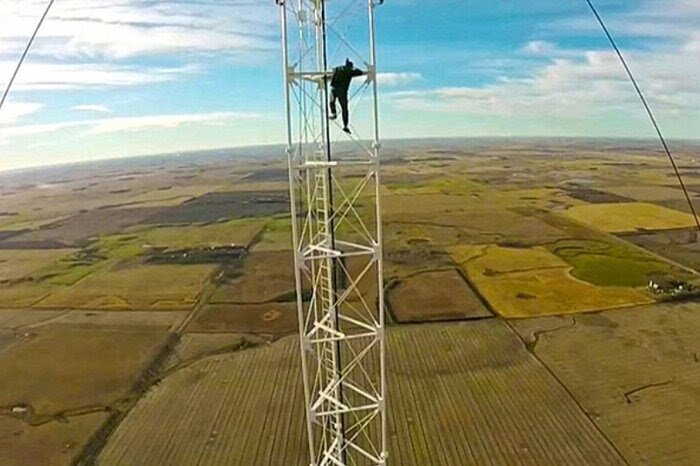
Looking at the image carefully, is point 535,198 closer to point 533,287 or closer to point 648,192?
point 648,192

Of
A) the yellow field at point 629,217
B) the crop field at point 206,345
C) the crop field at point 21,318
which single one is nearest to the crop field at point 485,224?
the yellow field at point 629,217

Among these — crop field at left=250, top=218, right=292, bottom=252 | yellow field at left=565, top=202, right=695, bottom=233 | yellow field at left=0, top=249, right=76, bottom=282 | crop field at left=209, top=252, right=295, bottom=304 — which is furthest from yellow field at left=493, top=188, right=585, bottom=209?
yellow field at left=0, top=249, right=76, bottom=282

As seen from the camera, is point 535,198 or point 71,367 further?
point 535,198

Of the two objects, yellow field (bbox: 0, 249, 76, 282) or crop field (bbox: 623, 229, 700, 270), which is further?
yellow field (bbox: 0, 249, 76, 282)

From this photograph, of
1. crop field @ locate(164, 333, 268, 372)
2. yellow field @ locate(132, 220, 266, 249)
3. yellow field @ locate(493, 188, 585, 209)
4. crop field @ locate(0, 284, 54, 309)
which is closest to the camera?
crop field @ locate(164, 333, 268, 372)

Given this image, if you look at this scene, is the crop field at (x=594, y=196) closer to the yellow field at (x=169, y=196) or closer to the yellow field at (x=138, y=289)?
the yellow field at (x=138, y=289)

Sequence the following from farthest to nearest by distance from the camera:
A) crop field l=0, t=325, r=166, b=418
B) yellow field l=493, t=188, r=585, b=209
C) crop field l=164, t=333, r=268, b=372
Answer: yellow field l=493, t=188, r=585, b=209 → crop field l=164, t=333, r=268, b=372 → crop field l=0, t=325, r=166, b=418

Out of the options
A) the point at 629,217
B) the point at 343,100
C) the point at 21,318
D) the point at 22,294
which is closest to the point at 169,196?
the point at 22,294

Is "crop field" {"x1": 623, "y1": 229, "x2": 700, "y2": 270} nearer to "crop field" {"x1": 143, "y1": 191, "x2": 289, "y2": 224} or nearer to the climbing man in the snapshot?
the climbing man
